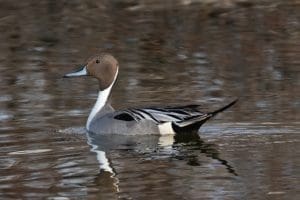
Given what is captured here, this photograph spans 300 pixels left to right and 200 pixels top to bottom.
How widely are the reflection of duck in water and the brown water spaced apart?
0.04 feet

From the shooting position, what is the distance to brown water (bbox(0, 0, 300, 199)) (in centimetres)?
923

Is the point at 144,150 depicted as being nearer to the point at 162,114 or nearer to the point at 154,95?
the point at 162,114

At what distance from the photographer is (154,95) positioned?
1341 cm

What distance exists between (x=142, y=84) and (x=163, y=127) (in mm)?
2600

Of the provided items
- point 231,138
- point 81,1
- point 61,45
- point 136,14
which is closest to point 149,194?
point 231,138

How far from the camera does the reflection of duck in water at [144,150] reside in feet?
32.2

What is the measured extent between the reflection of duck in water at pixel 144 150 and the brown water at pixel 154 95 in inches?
0.5

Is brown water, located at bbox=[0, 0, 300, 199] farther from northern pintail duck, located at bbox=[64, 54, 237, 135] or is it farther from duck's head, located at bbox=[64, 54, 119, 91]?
duck's head, located at bbox=[64, 54, 119, 91]

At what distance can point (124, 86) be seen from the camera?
45.8 feet

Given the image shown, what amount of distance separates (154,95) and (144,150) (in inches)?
108

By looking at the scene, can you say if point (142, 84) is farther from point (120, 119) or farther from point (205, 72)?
point (120, 119)

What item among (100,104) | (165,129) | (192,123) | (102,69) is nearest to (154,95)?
(102,69)

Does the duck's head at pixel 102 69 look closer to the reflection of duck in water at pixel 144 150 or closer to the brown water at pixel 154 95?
the brown water at pixel 154 95

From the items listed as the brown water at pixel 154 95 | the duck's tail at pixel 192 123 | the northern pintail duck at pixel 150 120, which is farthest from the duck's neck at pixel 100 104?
the duck's tail at pixel 192 123
